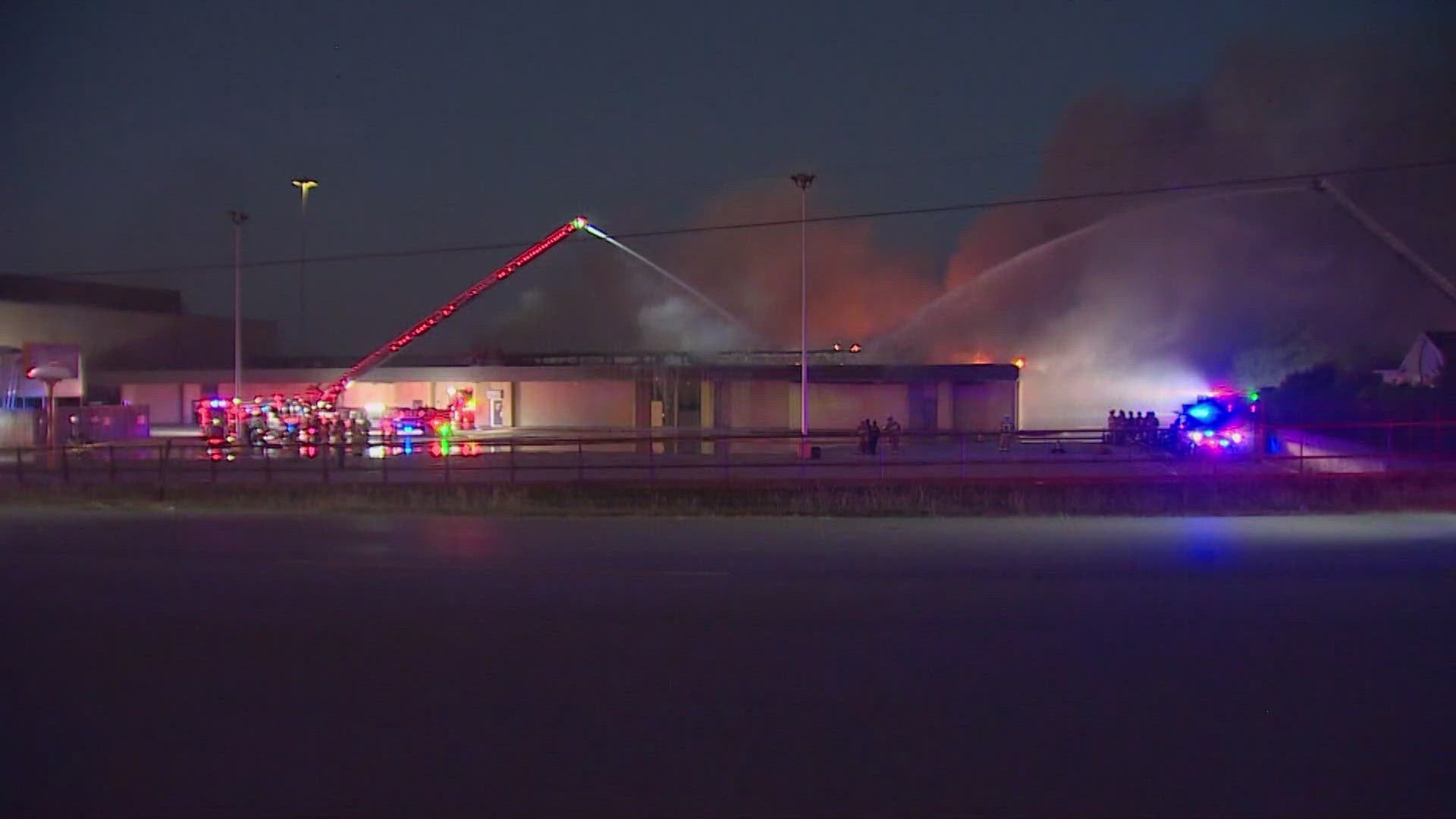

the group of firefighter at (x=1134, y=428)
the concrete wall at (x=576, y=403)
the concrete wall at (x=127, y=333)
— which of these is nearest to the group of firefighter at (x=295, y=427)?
the concrete wall at (x=576, y=403)

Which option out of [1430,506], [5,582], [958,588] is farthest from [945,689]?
[1430,506]

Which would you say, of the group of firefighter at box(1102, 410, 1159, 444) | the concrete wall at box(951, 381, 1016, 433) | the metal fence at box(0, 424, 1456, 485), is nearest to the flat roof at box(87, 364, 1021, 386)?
the concrete wall at box(951, 381, 1016, 433)

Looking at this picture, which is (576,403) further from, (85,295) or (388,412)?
(85,295)

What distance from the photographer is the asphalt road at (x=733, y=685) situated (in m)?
5.34

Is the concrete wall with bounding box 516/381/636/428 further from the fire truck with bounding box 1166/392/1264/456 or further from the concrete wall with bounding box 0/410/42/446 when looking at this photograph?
the fire truck with bounding box 1166/392/1264/456

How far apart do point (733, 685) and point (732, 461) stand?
22515mm

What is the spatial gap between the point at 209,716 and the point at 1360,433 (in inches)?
1415

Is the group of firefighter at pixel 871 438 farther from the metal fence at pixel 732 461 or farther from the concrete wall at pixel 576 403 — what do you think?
the concrete wall at pixel 576 403

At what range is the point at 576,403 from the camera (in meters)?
51.7

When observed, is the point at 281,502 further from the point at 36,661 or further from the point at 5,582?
the point at 36,661

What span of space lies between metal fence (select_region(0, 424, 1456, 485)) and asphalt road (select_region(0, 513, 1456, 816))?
11.1 metres

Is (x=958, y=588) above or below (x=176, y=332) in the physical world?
below

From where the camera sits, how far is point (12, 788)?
5.41m

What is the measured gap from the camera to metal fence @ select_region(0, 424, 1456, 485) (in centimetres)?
2438
